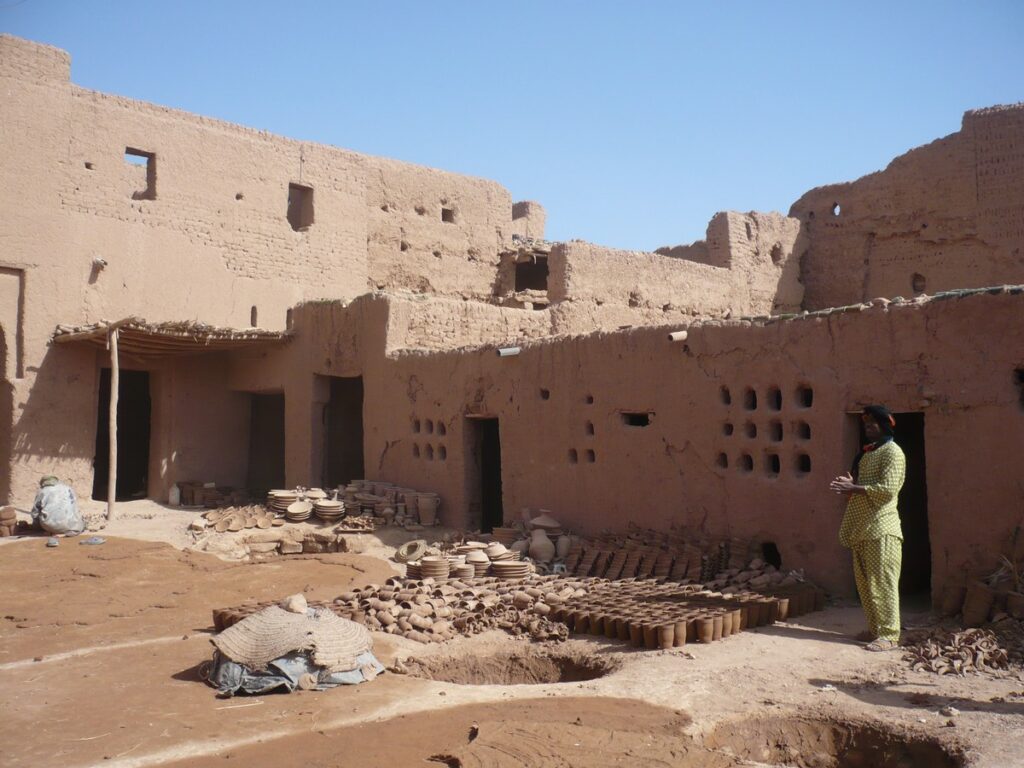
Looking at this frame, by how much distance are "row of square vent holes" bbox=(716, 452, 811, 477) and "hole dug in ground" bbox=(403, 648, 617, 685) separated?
3.01 meters

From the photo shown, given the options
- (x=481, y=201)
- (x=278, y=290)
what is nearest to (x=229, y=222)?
(x=278, y=290)

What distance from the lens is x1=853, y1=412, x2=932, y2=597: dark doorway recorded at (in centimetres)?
928

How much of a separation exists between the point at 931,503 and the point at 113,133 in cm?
1414

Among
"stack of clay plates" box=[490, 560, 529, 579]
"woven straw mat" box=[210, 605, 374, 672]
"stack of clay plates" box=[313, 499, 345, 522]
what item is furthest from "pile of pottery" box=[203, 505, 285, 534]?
"woven straw mat" box=[210, 605, 374, 672]

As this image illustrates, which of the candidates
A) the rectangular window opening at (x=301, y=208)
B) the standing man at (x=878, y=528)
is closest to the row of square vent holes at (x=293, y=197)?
the rectangular window opening at (x=301, y=208)

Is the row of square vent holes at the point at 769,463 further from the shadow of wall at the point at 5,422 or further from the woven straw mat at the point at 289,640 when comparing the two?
the shadow of wall at the point at 5,422

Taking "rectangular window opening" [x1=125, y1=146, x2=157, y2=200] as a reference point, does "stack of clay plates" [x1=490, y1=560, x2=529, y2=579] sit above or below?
below

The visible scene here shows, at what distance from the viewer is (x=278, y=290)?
1752cm

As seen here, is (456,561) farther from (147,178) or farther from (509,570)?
(147,178)

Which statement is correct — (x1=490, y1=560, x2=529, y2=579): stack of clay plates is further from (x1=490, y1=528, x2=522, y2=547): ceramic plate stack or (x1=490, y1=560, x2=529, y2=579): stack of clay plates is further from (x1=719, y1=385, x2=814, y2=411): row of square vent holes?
(x1=719, y1=385, x2=814, y2=411): row of square vent holes

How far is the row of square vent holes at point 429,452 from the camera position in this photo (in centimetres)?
1297

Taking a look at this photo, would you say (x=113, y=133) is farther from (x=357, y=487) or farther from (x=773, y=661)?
(x=773, y=661)

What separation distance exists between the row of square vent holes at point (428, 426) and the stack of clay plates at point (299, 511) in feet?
6.38

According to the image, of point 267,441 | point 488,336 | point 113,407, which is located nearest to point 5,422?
point 113,407
